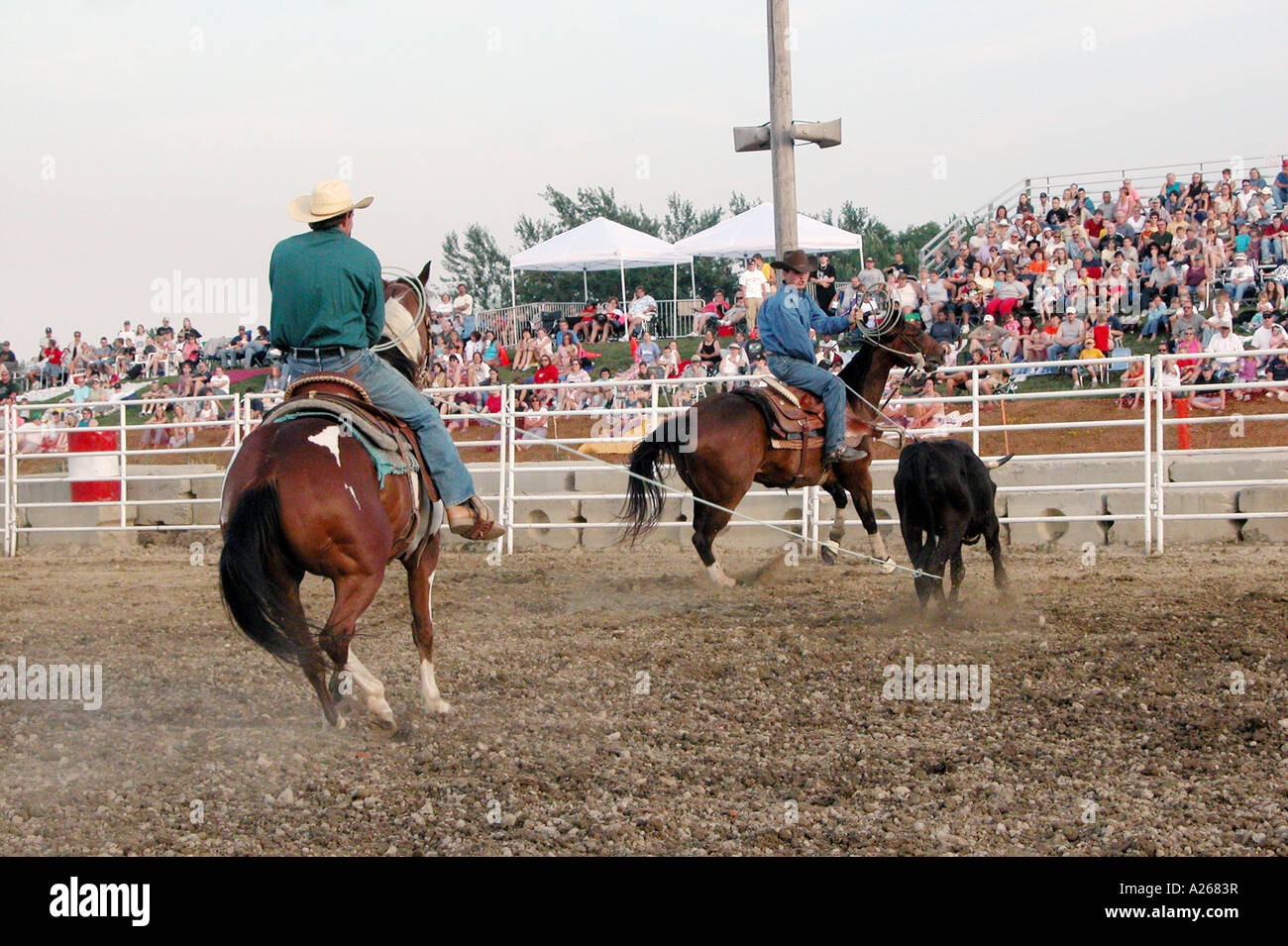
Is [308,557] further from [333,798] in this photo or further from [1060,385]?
[1060,385]

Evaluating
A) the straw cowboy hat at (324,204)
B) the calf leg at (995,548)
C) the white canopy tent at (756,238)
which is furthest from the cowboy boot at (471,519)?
the white canopy tent at (756,238)

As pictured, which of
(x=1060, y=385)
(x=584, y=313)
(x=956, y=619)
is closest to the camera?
(x=956, y=619)

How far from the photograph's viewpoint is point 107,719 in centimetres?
531

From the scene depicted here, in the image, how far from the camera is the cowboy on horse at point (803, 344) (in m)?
8.79

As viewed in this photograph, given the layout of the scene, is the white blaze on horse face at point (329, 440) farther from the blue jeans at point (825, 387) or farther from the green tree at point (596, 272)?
the green tree at point (596, 272)

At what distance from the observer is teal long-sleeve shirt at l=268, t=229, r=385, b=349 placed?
500 cm

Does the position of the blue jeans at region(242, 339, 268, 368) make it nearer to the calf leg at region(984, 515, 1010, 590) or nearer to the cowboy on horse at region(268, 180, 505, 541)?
the calf leg at region(984, 515, 1010, 590)

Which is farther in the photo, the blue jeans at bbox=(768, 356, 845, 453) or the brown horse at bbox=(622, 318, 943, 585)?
the blue jeans at bbox=(768, 356, 845, 453)

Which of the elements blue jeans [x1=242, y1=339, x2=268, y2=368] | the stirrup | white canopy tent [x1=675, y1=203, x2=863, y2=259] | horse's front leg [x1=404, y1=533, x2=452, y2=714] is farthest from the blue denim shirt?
blue jeans [x1=242, y1=339, x2=268, y2=368]

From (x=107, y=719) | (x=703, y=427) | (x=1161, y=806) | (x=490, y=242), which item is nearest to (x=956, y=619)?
(x=703, y=427)

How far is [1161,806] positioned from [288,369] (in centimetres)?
382

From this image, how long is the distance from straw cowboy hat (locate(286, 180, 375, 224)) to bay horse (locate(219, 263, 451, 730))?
3.05 feet

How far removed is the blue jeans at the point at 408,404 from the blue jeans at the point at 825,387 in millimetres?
4038
